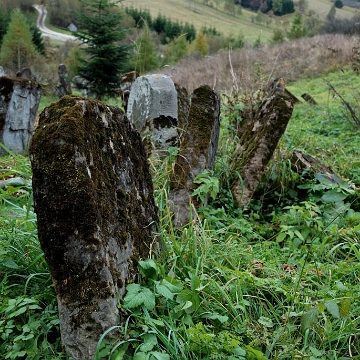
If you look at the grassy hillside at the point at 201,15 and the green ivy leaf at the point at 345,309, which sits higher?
the green ivy leaf at the point at 345,309

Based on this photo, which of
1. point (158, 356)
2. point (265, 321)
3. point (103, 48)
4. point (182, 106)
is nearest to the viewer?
point (158, 356)

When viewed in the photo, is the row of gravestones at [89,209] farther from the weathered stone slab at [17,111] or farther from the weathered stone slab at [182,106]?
the weathered stone slab at [17,111]

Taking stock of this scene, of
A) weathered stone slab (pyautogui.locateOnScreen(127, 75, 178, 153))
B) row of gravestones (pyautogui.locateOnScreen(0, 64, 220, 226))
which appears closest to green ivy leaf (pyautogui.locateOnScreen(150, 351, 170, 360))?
row of gravestones (pyautogui.locateOnScreen(0, 64, 220, 226))

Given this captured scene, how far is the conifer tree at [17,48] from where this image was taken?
30797 millimetres

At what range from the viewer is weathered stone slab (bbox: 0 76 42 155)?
7652 millimetres

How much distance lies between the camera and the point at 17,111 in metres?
7.79

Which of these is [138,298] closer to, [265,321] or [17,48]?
[265,321]

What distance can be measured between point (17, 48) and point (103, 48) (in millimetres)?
16464

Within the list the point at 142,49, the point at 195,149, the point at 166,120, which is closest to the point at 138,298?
the point at 195,149

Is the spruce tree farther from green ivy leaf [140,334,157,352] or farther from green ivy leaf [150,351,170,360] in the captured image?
green ivy leaf [150,351,170,360]

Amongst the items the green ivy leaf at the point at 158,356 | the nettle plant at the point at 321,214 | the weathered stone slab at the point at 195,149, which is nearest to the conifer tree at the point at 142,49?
the weathered stone slab at the point at 195,149

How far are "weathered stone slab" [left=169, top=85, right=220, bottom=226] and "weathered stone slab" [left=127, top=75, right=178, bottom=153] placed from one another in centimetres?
90

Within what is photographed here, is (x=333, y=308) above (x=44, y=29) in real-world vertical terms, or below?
above

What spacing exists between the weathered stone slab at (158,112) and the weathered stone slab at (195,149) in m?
0.90
